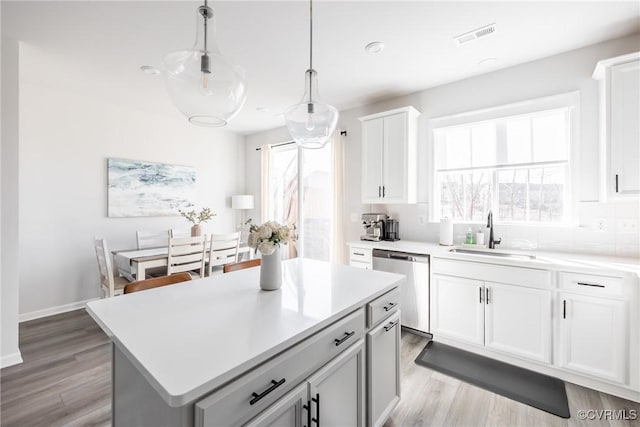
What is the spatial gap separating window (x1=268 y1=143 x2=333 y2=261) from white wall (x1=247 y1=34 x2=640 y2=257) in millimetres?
1255

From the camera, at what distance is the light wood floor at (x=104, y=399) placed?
184cm

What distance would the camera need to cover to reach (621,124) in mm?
2207

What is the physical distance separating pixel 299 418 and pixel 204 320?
530 millimetres

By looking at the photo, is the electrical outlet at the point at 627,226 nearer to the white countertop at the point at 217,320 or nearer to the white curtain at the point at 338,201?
the white countertop at the point at 217,320

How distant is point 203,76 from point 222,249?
108 inches

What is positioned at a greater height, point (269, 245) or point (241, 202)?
point (241, 202)

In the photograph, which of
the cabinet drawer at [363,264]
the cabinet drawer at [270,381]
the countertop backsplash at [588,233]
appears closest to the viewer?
the cabinet drawer at [270,381]

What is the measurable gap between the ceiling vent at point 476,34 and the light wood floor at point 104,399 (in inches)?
110

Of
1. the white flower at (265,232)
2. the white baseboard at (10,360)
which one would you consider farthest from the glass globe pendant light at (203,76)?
the white baseboard at (10,360)

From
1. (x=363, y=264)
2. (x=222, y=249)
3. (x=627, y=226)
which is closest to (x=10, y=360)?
(x=222, y=249)

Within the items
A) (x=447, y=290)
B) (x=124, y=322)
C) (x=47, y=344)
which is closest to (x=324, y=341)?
(x=124, y=322)

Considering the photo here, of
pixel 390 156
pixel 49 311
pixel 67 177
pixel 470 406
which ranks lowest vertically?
pixel 470 406

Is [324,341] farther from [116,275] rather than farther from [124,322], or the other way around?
[116,275]

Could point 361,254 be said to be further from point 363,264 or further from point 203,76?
point 203,76
